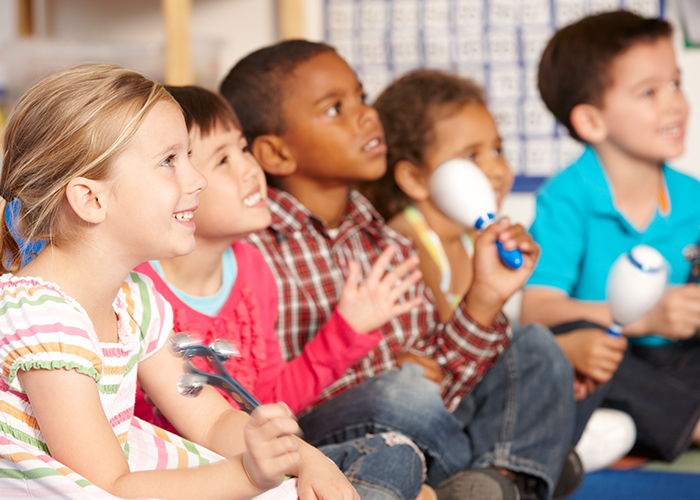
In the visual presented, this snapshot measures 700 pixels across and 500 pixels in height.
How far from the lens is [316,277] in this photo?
1.11 meters

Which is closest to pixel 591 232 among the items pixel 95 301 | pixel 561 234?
pixel 561 234

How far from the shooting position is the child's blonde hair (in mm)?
636

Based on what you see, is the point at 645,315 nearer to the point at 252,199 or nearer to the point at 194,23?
the point at 252,199

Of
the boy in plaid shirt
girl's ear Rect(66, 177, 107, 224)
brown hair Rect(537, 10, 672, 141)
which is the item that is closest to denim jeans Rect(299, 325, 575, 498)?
the boy in plaid shirt

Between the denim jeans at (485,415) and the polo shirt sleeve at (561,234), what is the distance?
1.00 feet

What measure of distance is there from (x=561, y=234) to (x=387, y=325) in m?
0.46

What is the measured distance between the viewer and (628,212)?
1.47m

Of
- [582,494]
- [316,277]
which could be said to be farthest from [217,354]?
[582,494]

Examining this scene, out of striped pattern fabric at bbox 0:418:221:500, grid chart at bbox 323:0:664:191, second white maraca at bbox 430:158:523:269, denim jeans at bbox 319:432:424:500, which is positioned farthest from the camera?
grid chart at bbox 323:0:664:191

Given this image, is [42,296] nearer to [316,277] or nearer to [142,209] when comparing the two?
[142,209]

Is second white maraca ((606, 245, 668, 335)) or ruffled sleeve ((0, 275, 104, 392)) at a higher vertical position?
ruffled sleeve ((0, 275, 104, 392))

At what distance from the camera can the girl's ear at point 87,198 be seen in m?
0.63

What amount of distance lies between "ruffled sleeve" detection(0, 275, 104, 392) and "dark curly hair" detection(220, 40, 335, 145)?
58 centimetres

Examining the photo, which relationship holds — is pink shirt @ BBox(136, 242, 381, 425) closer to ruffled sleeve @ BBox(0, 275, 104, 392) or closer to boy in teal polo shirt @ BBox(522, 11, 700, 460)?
ruffled sleeve @ BBox(0, 275, 104, 392)
